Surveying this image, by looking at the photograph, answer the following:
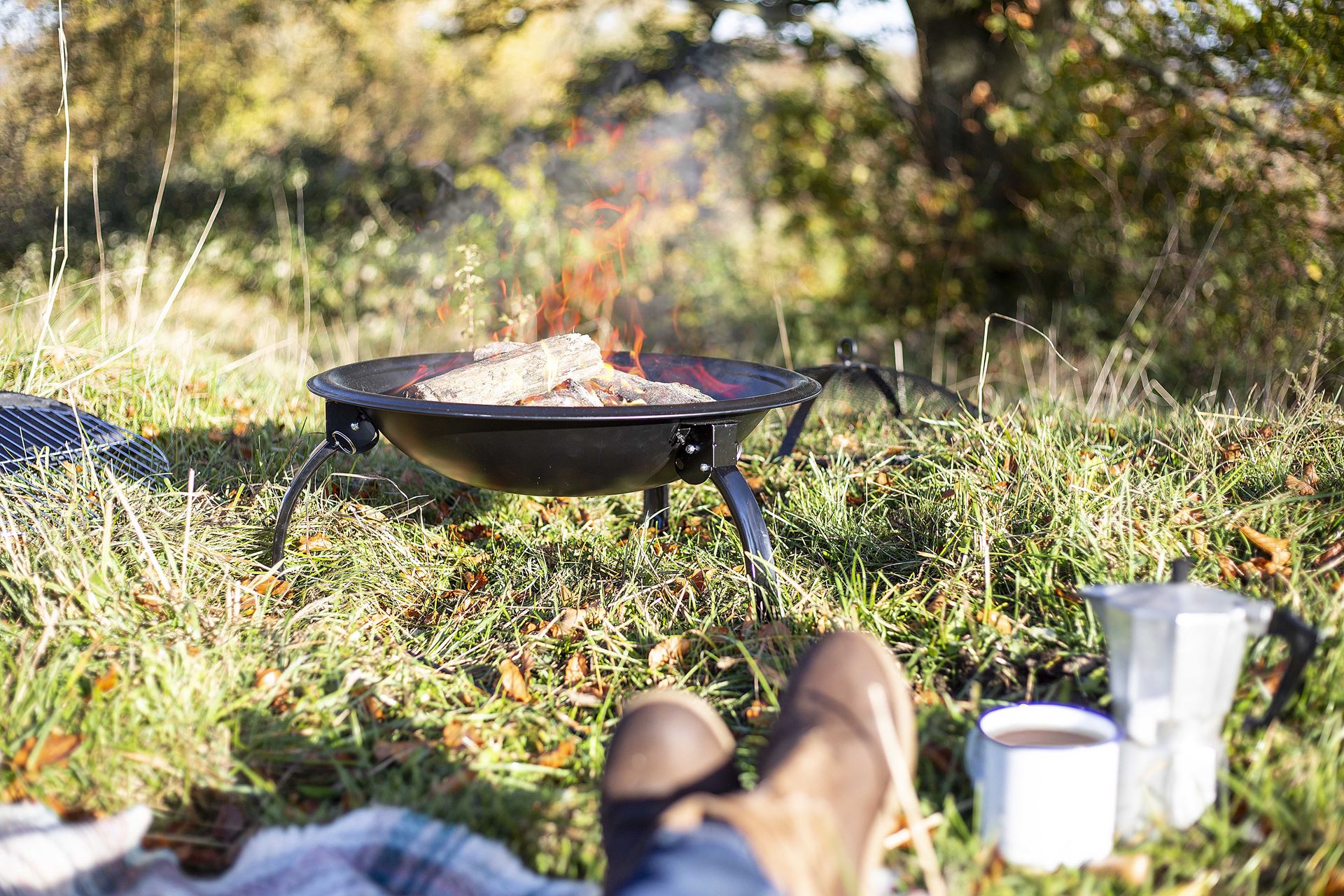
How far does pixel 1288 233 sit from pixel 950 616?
148 inches

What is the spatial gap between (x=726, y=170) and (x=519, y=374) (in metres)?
5.49

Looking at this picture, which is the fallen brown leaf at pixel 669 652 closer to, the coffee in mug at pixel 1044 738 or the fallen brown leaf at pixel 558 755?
the fallen brown leaf at pixel 558 755

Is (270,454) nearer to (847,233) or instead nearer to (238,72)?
(847,233)

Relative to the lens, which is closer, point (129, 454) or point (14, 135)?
point (129, 454)

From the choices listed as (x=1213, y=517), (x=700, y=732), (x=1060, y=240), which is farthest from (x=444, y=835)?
(x=1060, y=240)

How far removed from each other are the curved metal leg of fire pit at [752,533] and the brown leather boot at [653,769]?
752 millimetres

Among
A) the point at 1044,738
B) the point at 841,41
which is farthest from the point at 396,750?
the point at 841,41

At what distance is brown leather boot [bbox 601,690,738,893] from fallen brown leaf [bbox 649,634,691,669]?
2.42 ft

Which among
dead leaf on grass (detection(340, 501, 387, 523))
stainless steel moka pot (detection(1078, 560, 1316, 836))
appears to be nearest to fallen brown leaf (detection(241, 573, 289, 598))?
dead leaf on grass (detection(340, 501, 387, 523))

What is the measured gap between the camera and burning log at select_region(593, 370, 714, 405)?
250 centimetres

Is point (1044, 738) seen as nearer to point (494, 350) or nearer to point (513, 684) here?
point (513, 684)

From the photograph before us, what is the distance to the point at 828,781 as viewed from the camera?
135cm

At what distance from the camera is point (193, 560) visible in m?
2.42

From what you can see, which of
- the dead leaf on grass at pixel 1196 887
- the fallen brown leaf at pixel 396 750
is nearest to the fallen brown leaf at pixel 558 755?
the fallen brown leaf at pixel 396 750
